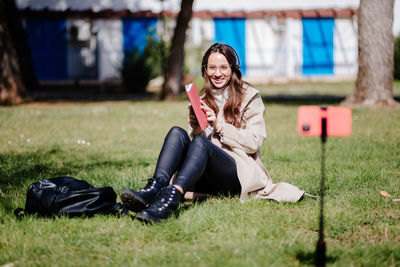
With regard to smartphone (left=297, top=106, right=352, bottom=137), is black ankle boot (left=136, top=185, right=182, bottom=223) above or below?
below

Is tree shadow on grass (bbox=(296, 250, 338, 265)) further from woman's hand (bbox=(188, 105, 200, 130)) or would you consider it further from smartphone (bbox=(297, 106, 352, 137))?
woman's hand (bbox=(188, 105, 200, 130))

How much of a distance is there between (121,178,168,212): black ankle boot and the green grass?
124 mm

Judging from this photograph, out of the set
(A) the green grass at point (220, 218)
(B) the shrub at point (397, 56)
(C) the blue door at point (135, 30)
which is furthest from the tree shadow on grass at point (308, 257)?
(C) the blue door at point (135, 30)

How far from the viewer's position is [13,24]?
15.6 meters

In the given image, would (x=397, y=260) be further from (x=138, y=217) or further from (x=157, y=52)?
(x=157, y=52)

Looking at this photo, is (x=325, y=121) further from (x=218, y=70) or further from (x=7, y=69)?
(x=7, y=69)

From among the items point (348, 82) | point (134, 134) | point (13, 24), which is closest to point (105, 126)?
point (134, 134)

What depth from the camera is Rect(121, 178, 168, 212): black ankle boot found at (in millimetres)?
3311

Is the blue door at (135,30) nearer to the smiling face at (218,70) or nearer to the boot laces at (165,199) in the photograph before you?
the smiling face at (218,70)

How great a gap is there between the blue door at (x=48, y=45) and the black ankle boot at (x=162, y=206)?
19.0 m

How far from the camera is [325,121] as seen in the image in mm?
2490

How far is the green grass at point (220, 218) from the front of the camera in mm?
2822

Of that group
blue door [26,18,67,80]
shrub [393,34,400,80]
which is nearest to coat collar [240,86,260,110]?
shrub [393,34,400,80]

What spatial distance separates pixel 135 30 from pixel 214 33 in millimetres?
3469
